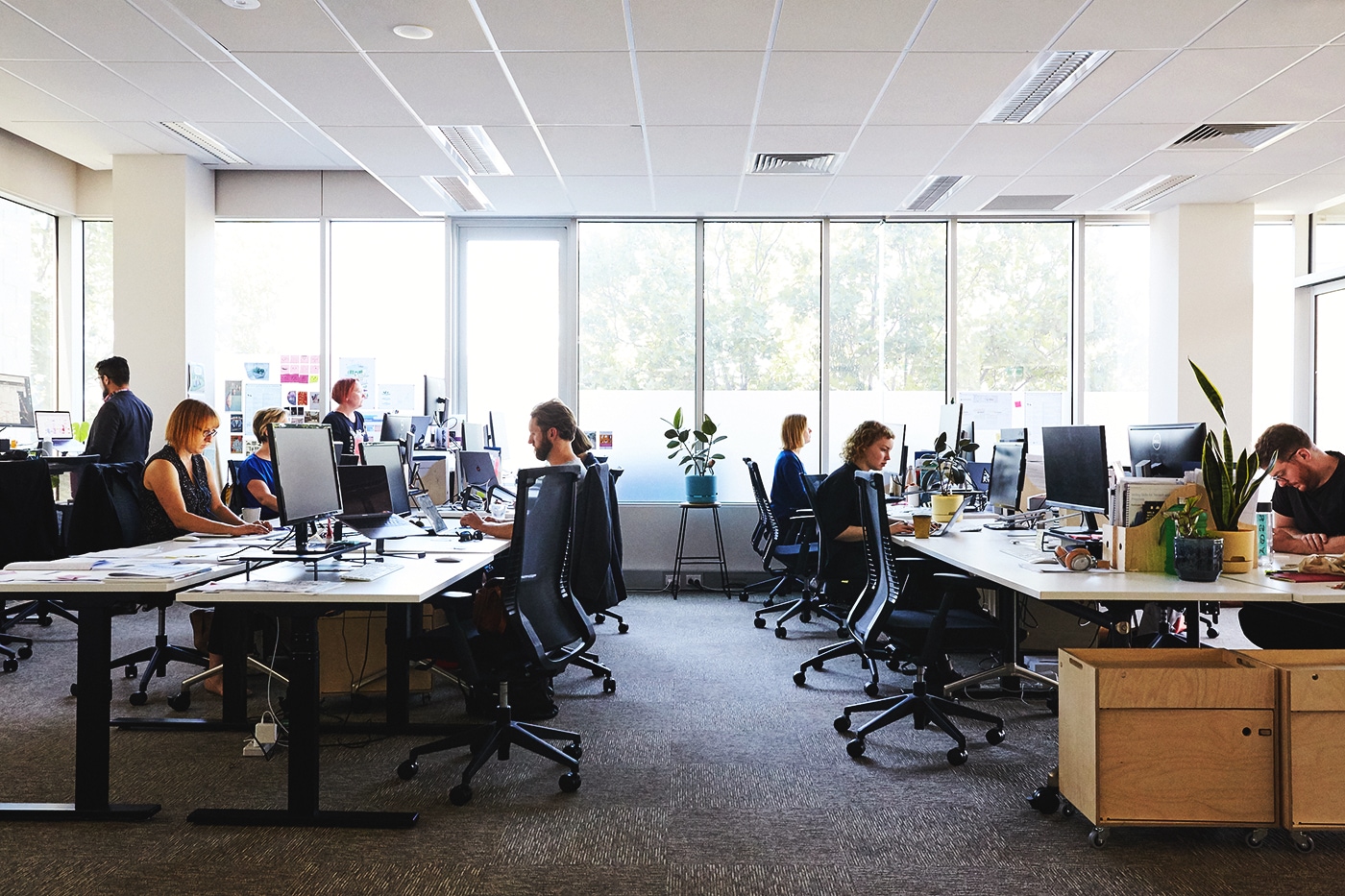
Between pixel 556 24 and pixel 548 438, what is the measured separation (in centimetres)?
183

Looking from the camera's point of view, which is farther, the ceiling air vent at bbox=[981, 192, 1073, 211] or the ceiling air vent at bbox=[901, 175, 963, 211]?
the ceiling air vent at bbox=[981, 192, 1073, 211]

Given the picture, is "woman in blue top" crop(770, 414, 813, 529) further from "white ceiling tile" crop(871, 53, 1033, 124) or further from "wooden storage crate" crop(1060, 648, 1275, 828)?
"wooden storage crate" crop(1060, 648, 1275, 828)

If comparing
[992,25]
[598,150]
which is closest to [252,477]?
[598,150]

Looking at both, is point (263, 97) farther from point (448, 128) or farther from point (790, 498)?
Result: point (790, 498)

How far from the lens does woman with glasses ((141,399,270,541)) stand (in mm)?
4004

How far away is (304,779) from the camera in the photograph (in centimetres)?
270

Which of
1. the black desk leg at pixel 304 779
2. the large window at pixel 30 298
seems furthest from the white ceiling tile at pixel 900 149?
the large window at pixel 30 298

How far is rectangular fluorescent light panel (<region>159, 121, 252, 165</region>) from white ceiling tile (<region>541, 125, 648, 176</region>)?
2550 millimetres

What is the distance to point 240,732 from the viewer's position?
3.56m

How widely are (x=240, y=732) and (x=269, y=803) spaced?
2.75 ft

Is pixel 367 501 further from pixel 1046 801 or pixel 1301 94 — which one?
pixel 1301 94

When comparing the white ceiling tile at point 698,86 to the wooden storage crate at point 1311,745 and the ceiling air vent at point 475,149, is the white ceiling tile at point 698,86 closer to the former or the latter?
the ceiling air vent at point 475,149

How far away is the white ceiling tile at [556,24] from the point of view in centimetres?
380

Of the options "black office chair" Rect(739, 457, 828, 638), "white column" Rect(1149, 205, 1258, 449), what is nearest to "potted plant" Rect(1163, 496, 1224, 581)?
"black office chair" Rect(739, 457, 828, 638)
